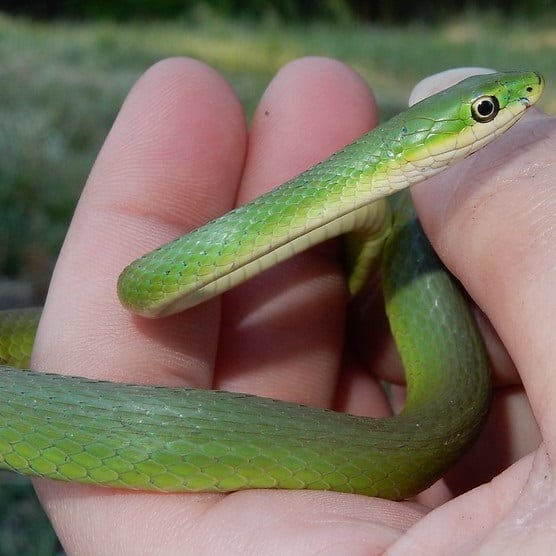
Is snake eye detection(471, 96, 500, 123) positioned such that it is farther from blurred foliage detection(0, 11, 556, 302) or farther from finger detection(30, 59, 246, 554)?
blurred foliage detection(0, 11, 556, 302)

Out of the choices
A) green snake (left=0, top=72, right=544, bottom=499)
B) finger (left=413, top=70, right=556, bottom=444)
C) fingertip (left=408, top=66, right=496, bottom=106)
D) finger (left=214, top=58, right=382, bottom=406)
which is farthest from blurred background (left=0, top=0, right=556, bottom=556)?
fingertip (left=408, top=66, right=496, bottom=106)

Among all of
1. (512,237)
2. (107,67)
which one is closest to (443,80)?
(512,237)

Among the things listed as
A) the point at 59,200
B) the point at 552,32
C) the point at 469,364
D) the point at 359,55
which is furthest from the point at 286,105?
the point at 552,32

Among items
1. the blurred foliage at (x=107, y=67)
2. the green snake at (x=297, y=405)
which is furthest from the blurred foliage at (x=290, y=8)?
the green snake at (x=297, y=405)

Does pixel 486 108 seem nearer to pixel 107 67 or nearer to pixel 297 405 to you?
pixel 297 405

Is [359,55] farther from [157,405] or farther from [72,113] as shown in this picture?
[157,405]

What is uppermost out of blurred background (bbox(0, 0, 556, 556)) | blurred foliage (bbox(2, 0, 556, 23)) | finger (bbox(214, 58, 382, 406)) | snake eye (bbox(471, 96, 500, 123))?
snake eye (bbox(471, 96, 500, 123))
